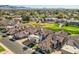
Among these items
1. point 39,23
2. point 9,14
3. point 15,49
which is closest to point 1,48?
point 15,49

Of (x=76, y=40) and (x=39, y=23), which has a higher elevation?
(x=39, y=23)

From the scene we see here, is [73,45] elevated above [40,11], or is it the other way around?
[40,11]

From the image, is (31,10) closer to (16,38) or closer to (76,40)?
(16,38)
